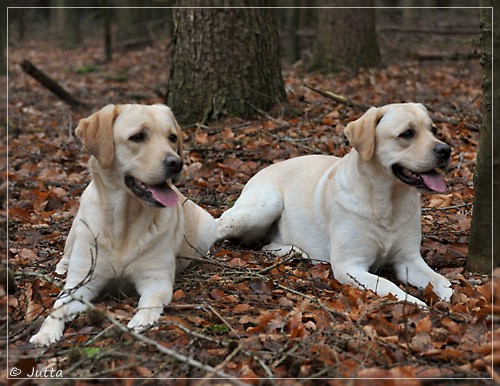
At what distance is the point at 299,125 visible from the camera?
860 centimetres

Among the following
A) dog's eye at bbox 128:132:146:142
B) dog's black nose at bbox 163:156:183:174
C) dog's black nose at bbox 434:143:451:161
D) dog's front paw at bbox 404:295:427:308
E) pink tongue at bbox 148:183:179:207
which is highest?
dog's eye at bbox 128:132:146:142

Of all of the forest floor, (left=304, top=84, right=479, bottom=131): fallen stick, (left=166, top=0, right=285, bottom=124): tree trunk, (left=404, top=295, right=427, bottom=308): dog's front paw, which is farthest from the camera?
(left=166, top=0, right=285, bottom=124): tree trunk

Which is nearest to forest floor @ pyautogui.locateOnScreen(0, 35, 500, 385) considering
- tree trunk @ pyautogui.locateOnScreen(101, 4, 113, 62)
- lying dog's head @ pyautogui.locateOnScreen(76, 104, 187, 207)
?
lying dog's head @ pyautogui.locateOnScreen(76, 104, 187, 207)

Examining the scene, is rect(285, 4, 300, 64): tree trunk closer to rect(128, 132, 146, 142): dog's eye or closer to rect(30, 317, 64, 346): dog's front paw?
rect(128, 132, 146, 142): dog's eye

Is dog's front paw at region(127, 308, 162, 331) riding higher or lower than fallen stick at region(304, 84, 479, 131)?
lower

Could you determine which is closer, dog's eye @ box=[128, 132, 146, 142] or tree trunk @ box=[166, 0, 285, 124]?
dog's eye @ box=[128, 132, 146, 142]

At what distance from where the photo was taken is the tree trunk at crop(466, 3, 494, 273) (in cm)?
436

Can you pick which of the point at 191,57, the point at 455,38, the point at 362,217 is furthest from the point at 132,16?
the point at 362,217

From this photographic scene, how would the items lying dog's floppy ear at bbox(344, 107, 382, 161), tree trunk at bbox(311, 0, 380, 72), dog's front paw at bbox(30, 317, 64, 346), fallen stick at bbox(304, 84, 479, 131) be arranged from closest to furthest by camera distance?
dog's front paw at bbox(30, 317, 64, 346), lying dog's floppy ear at bbox(344, 107, 382, 161), fallen stick at bbox(304, 84, 479, 131), tree trunk at bbox(311, 0, 380, 72)

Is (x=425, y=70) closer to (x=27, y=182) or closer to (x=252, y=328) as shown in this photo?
(x=27, y=182)

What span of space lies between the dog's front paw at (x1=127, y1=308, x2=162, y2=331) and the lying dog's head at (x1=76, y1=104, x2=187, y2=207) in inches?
27.5

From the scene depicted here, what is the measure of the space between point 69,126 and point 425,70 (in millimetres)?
8074

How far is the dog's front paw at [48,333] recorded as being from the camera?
3.78m

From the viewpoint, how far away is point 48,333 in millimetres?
3844
